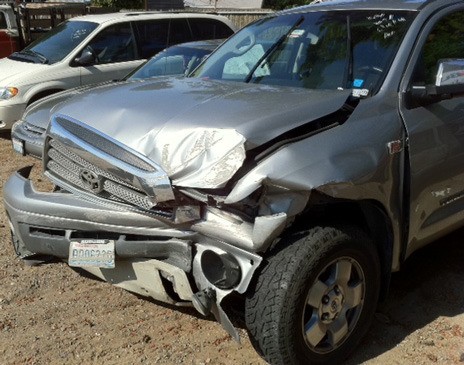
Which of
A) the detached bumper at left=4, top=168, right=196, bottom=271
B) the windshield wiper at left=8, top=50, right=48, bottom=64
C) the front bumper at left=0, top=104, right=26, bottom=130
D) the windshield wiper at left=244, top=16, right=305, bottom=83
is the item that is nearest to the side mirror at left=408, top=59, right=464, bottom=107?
the windshield wiper at left=244, top=16, right=305, bottom=83

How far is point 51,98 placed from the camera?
641 cm

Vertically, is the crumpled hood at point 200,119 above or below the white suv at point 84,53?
above

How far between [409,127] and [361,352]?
130 cm

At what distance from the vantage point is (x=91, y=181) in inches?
124

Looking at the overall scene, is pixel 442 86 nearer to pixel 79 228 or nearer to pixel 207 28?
pixel 79 228

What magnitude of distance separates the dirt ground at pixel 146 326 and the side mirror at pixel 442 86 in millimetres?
1351

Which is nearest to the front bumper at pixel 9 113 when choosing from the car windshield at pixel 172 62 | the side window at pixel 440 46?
the car windshield at pixel 172 62

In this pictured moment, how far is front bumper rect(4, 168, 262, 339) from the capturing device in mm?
2848

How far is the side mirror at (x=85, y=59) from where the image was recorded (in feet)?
29.0

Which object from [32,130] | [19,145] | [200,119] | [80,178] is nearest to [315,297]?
[200,119]

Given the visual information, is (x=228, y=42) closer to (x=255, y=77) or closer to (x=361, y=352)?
(x=255, y=77)

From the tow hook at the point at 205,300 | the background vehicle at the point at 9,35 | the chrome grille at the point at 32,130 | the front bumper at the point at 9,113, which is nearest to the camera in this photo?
the tow hook at the point at 205,300

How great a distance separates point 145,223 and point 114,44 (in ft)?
23.0

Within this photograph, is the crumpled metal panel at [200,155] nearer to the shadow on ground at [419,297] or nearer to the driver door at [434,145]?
the driver door at [434,145]
